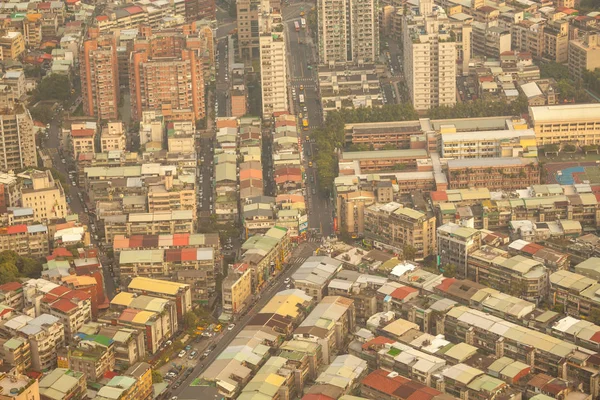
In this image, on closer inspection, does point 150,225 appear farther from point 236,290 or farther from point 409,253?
point 409,253

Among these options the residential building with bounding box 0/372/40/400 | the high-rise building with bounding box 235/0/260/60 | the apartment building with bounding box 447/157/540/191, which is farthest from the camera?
the high-rise building with bounding box 235/0/260/60

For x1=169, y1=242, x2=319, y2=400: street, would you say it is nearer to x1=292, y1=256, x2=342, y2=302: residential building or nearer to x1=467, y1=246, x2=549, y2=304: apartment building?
x1=292, y1=256, x2=342, y2=302: residential building

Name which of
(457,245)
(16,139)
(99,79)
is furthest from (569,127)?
(16,139)

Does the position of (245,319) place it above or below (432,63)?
below

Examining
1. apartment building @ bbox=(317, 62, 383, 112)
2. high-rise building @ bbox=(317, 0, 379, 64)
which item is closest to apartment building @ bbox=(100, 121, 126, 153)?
apartment building @ bbox=(317, 62, 383, 112)

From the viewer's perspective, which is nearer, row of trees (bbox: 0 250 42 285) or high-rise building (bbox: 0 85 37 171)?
row of trees (bbox: 0 250 42 285)

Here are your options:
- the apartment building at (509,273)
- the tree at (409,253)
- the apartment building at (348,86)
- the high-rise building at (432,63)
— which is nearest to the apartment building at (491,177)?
the tree at (409,253)
